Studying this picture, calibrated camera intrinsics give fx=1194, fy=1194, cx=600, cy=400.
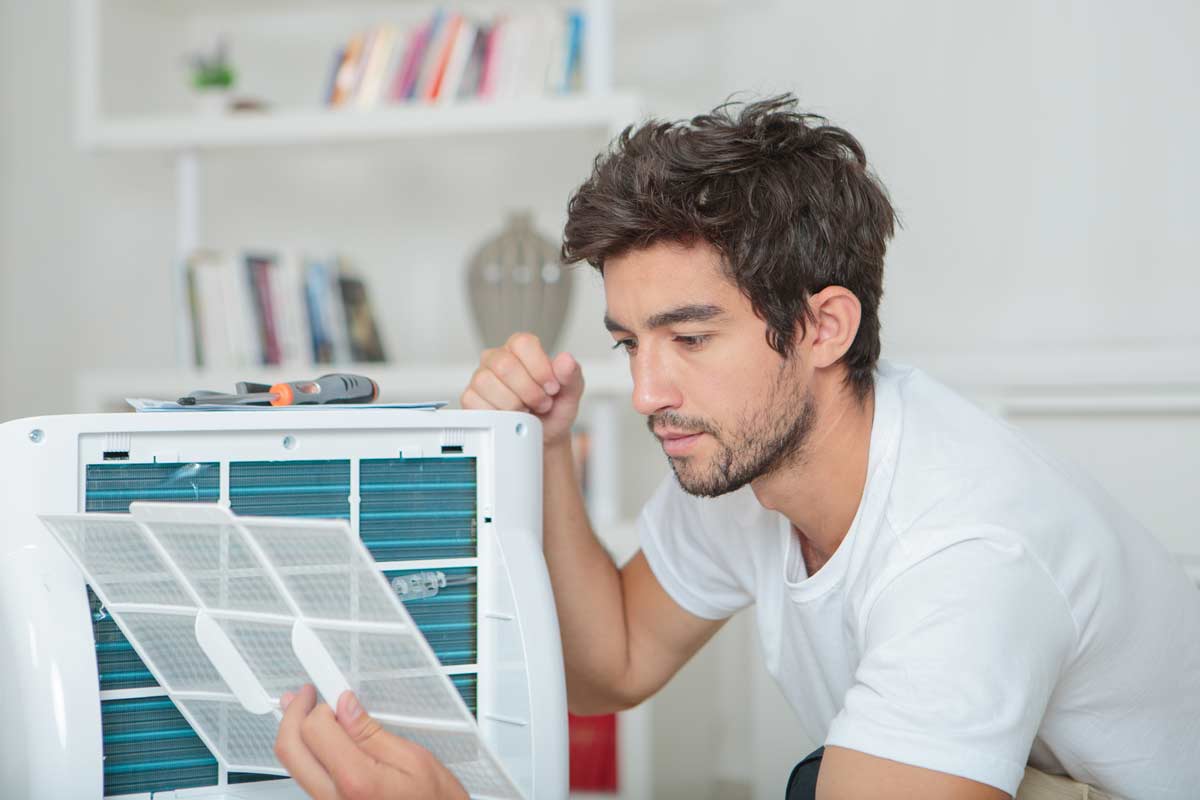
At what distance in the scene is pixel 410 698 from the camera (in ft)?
2.40

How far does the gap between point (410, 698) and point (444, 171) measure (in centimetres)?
177

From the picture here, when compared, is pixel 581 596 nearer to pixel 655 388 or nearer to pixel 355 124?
pixel 655 388

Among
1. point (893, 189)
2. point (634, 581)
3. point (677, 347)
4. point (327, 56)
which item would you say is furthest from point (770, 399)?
point (327, 56)

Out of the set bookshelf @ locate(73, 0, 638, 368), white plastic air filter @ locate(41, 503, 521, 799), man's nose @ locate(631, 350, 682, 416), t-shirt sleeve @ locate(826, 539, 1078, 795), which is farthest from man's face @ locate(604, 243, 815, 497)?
bookshelf @ locate(73, 0, 638, 368)

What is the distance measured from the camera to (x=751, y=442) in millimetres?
1057

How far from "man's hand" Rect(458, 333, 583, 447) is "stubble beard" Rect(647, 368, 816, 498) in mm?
94

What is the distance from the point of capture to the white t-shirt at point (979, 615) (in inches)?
33.0

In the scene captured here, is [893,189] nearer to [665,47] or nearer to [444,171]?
[665,47]

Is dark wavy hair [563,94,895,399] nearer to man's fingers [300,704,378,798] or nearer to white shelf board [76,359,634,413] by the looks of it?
man's fingers [300,704,378,798]

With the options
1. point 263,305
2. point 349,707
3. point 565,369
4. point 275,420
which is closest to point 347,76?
point 263,305

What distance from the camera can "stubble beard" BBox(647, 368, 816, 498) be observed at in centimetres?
105

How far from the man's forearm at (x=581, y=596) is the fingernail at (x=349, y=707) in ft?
1.37

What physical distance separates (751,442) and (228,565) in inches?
19.3

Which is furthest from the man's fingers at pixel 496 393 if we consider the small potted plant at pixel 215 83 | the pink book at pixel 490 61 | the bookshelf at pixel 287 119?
the small potted plant at pixel 215 83
